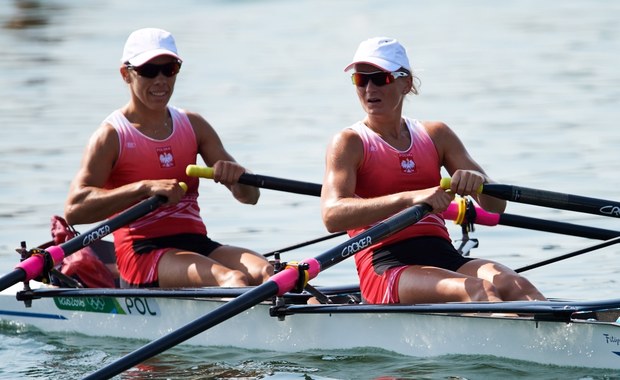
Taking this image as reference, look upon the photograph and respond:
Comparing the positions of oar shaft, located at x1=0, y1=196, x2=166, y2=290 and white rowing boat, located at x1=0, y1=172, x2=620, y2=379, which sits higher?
oar shaft, located at x1=0, y1=196, x2=166, y2=290

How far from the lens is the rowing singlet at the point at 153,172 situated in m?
9.30

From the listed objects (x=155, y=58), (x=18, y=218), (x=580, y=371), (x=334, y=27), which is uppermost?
(x=334, y=27)

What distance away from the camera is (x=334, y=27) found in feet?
107

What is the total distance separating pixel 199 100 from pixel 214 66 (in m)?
4.45

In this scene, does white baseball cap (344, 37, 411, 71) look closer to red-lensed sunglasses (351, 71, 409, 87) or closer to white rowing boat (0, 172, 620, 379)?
red-lensed sunglasses (351, 71, 409, 87)

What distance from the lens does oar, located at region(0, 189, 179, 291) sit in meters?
8.98

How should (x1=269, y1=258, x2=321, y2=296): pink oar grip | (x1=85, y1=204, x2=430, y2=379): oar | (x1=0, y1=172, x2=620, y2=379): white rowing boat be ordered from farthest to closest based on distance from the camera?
(x1=269, y1=258, x2=321, y2=296): pink oar grip, (x1=0, y1=172, x2=620, y2=379): white rowing boat, (x1=85, y1=204, x2=430, y2=379): oar

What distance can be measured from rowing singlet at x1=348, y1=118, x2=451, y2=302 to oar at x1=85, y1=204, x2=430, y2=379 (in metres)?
0.40

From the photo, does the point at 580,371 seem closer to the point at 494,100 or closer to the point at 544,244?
the point at 544,244

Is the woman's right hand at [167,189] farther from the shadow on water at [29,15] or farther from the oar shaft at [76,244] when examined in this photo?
the shadow on water at [29,15]

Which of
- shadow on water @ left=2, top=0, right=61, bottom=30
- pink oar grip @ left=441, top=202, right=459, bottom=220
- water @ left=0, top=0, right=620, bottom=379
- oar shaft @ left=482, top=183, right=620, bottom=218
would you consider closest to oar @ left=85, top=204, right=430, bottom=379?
oar shaft @ left=482, top=183, right=620, bottom=218

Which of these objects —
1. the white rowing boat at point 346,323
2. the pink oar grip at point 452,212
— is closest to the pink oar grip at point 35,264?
the white rowing boat at point 346,323

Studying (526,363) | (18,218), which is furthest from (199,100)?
(526,363)

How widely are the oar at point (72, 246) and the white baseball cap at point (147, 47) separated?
96 centimetres
